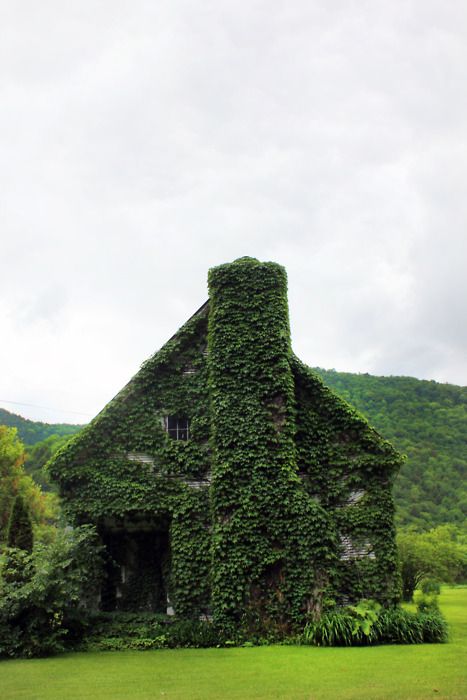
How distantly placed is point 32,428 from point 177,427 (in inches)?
2144

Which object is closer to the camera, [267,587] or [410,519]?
[267,587]

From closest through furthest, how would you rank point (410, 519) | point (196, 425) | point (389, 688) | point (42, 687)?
point (389, 688) < point (42, 687) < point (196, 425) < point (410, 519)

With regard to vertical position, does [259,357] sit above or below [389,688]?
above

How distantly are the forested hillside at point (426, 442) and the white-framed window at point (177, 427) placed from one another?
1058 inches

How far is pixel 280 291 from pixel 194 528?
7989 mm

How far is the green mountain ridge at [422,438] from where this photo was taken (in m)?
45.8

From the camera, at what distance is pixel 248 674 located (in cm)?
1134

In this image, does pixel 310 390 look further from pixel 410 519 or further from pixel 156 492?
pixel 410 519

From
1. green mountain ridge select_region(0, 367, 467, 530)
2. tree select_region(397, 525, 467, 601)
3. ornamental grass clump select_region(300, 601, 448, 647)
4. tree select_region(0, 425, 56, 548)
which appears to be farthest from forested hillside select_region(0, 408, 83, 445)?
ornamental grass clump select_region(300, 601, 448, 647)

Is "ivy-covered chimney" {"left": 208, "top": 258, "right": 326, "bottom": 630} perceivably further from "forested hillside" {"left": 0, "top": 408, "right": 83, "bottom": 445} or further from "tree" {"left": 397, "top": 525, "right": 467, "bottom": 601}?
"forested hillside" {"left": 0, "top": 408, "right": 83, "bottom": 445}

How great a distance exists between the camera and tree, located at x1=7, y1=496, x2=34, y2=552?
16.2 metres

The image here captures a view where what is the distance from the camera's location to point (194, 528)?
58.3 feet

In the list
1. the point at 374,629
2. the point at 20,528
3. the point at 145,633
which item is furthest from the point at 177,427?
the point at 374,629

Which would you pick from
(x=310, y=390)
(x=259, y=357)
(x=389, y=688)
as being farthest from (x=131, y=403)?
(x=389, y=688)
